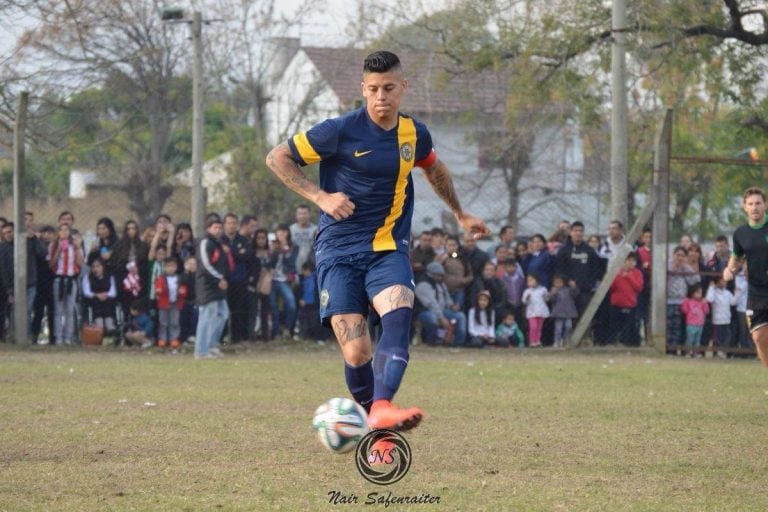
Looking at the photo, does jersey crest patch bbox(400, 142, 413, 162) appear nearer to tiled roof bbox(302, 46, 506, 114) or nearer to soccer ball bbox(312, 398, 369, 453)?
→ soccer ball bbox(312, 398, 369, 453)

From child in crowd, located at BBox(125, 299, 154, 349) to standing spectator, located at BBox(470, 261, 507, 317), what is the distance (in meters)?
4.62

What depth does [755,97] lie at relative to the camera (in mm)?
21203

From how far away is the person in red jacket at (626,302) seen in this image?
18453mm

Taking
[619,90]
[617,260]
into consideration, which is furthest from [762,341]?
[619,90]

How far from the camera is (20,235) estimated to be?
56.6ft

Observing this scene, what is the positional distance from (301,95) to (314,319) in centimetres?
1494

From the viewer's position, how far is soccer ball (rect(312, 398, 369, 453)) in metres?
6.61

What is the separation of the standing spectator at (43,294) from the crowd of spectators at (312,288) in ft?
0.05

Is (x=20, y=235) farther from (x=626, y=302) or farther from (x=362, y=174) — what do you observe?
(x=362, y=174)

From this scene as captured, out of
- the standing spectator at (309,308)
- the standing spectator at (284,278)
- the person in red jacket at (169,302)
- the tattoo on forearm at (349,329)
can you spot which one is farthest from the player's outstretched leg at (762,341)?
the person in red jacket at (169,302)

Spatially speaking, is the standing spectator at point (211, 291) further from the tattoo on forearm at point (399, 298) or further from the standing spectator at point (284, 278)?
the tattoo on forearm at point (399, 298)

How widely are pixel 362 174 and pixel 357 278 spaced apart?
1.92 feet

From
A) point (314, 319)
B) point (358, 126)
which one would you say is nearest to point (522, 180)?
point (314, 319)

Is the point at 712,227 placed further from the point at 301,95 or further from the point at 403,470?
the point at 403,470
